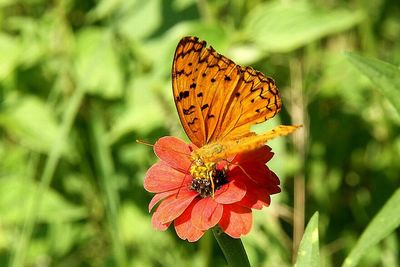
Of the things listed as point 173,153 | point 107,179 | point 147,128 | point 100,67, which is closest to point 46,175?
point 107,179

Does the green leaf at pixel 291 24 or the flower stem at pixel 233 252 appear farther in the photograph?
the green leaf at pixel 291 24

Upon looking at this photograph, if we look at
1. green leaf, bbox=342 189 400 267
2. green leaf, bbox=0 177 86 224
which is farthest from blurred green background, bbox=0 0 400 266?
green leaf, bbox=342 189 400 267

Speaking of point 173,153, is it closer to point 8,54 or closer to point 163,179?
point 163,179

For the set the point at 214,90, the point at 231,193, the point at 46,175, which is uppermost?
the point at 214,90

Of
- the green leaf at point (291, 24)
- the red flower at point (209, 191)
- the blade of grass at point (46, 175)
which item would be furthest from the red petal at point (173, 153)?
the green leaf at point (291, 24)

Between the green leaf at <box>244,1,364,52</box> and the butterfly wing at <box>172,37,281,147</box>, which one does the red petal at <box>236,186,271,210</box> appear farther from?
the green leaf at <box>244,1,364,52</box>

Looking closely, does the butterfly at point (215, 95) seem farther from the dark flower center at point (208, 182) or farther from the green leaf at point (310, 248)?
the green leaf at point (310, 248)

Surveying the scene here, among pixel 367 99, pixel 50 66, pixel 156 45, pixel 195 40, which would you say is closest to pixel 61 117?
pixel 50 66
